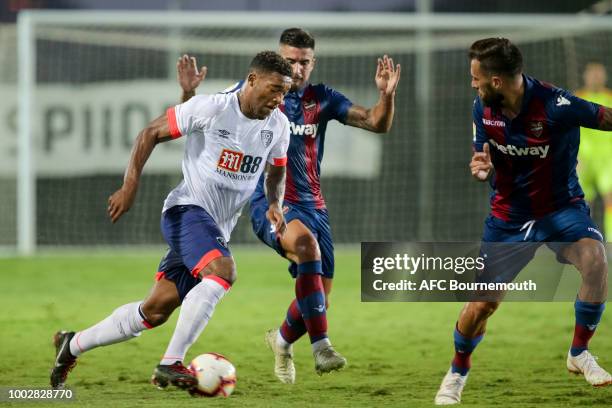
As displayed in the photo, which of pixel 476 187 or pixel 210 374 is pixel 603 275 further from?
pixel 476 187

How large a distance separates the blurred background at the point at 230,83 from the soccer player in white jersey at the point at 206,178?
32.1ft

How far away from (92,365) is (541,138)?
3.52 meters

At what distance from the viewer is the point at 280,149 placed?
22.5ft

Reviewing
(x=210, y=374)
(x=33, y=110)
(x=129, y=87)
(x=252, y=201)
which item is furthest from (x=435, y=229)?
(x=210, y=374)

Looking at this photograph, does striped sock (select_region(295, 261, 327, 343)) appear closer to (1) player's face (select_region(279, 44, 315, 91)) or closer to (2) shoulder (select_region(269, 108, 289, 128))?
(2) shoulder (select_region(269, 108, 289, 128))

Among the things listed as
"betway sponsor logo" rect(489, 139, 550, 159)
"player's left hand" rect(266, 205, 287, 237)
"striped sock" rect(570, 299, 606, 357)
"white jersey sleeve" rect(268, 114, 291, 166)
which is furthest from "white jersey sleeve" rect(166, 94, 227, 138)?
"striped sock" rect(570, 299, 606, 357)

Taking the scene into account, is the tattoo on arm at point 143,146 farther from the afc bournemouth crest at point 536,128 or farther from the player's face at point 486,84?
the afc bournemouth crest at point 536,128

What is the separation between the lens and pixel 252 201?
309 inches

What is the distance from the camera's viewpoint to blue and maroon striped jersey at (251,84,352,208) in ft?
25.3

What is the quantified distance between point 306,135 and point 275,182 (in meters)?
0.87

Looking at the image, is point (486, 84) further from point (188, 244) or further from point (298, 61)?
point (188, 244)

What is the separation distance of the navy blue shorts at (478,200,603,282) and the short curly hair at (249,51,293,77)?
162cm

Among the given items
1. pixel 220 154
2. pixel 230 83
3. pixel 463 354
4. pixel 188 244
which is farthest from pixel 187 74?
pixel 230 83

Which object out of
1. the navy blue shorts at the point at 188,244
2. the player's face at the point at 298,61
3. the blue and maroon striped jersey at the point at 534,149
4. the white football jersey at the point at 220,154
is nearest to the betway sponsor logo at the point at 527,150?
the blue and maroon striped jersey at the point at 534,149
